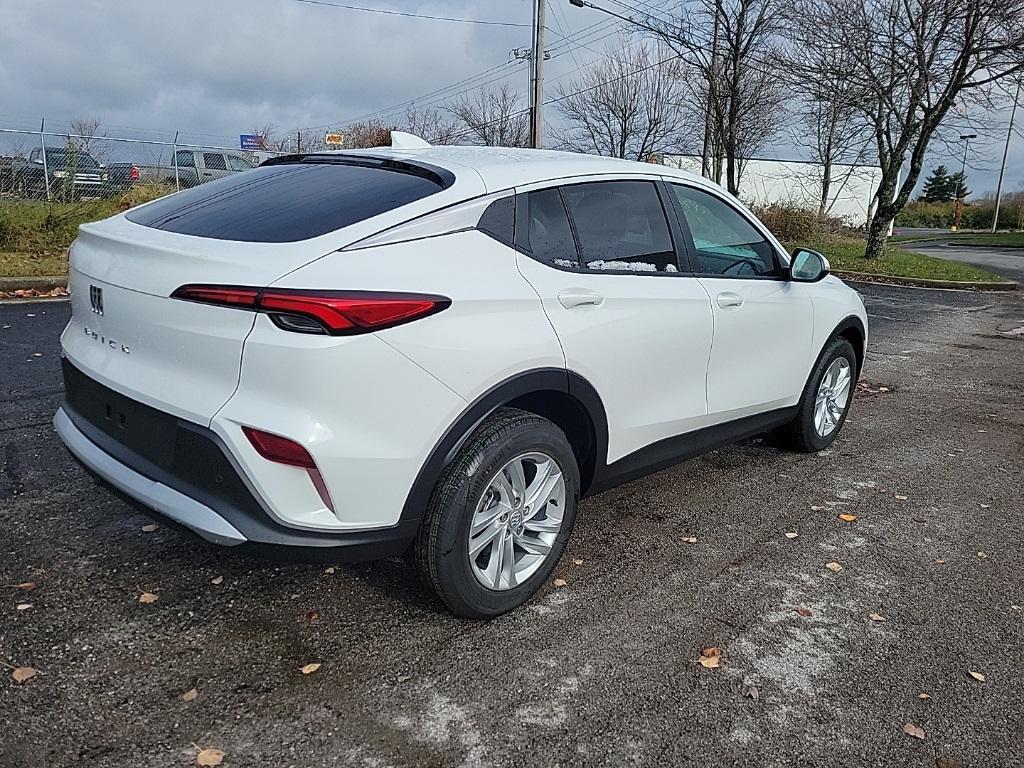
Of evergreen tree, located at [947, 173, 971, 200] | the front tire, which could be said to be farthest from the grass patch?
evergreen tree, located at [947, 173, 971, 200]

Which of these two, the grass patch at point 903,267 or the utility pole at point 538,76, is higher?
the utility pole at point 538,76

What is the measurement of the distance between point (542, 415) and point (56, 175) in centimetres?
1386

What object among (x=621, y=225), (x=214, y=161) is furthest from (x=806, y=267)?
(x=214, y=161)

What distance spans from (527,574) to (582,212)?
142 centimetres

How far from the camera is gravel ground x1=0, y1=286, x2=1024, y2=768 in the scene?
2275mm

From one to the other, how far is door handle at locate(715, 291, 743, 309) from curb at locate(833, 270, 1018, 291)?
1388 centimetres

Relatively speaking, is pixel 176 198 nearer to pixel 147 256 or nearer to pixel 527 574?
pixel 147 256

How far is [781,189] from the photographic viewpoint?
137 feet

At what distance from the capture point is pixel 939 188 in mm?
79750

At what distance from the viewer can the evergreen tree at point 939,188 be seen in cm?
7756

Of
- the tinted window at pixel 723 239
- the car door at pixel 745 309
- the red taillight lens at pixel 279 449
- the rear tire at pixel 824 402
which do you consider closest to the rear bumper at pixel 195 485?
the red taillight lens at pixel 279 449

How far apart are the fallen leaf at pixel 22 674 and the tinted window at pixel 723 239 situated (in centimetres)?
302

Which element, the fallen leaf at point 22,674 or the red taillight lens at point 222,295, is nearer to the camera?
the red taillight lens at point 222,295

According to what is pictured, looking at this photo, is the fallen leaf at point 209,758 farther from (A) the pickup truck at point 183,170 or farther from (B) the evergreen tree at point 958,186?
(B) the evergreen tree at point 958,186
